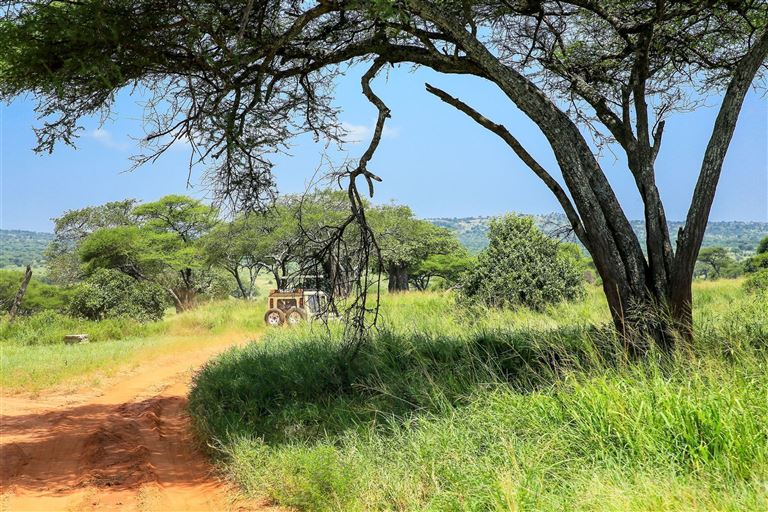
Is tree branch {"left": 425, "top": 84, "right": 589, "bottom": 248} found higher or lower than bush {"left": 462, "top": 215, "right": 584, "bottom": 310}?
higher

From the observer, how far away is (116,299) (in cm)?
3250

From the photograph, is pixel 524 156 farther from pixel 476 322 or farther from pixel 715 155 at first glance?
pixel 476 322

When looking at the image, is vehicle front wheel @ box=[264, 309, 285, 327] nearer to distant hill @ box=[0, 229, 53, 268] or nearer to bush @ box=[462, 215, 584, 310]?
bush @ box=[462, 215, 584, 310]

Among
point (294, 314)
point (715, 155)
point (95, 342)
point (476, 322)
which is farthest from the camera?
point (294, 314)

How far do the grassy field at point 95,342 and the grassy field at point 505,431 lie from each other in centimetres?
659

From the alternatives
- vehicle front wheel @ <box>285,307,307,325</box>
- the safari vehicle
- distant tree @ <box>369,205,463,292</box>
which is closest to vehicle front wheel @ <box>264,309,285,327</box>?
the safari vehicle

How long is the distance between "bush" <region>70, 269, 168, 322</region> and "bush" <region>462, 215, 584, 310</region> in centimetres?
2089

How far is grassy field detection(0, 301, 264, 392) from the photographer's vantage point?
43.7 ft

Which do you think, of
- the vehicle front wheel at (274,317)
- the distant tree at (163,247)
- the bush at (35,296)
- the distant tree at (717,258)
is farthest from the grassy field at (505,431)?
the distant tree at (717,258)

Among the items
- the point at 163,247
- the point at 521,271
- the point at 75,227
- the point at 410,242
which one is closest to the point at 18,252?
the point at 75,227

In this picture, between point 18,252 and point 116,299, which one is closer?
point 116,299

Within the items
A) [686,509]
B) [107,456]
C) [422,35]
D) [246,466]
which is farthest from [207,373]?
[686,509]

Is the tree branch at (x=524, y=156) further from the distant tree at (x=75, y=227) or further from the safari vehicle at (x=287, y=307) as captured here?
the distant tree at (x=75, y=227)

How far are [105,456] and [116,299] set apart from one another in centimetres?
2674
